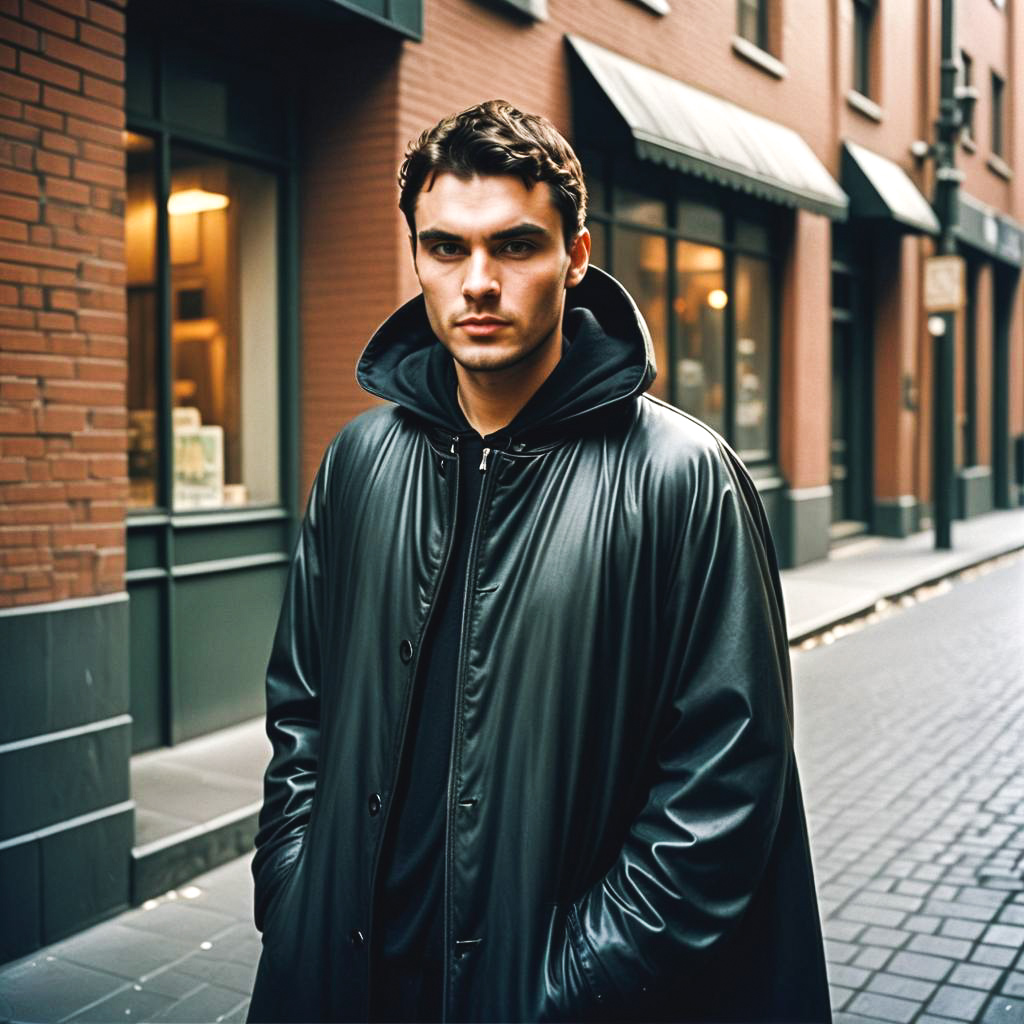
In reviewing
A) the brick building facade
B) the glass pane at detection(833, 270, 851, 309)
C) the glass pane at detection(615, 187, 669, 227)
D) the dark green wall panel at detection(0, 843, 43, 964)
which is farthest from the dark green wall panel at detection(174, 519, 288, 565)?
the glass pane at detection(833, 270, 851, 309)

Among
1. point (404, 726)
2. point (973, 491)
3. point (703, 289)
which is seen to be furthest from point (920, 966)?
point (973, 491)

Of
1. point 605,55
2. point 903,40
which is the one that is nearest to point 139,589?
point 605,55

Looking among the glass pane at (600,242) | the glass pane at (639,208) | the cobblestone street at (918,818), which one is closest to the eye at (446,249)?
the cobblestone street at (918,818)

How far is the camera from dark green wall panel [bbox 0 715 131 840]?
463 centimetres

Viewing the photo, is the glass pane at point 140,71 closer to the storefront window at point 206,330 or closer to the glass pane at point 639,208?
the storefront window at point 206,330

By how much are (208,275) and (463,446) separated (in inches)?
228

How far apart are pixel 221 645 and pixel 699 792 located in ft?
18.9

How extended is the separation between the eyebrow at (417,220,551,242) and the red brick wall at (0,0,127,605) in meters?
3.00

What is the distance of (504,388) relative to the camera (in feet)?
7.23

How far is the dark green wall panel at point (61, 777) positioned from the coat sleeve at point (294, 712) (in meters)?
2.51

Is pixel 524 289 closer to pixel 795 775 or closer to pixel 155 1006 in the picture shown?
pixel 795 775

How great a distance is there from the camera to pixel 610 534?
6.72 feet

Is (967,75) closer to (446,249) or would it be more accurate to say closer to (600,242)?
(600,242)

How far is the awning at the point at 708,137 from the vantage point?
10375 mm
